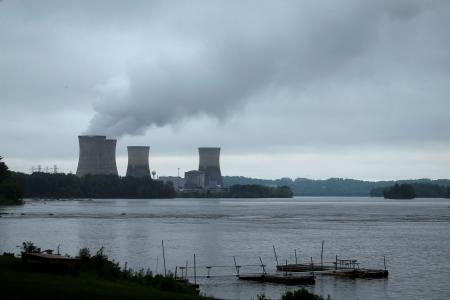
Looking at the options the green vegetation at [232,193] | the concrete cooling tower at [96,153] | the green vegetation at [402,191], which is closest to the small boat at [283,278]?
the concrete cooling tower at [96,153]

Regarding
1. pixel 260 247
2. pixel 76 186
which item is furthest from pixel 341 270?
pixel 76 186

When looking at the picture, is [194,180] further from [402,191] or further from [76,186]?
[402,191]

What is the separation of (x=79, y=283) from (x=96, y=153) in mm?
89558

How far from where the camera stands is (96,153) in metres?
103

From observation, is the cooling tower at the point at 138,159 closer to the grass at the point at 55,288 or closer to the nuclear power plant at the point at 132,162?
the nuclear power plant at the point at 132,162

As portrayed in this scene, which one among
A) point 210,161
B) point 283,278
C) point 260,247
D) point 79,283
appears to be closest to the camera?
point 79,283

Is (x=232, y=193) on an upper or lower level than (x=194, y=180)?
lower

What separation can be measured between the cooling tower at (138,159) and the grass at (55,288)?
106 metres

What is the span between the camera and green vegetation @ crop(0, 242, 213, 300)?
1332cm

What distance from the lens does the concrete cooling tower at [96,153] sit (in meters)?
100

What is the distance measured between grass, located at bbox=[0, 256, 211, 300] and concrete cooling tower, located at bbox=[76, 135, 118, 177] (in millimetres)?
84565

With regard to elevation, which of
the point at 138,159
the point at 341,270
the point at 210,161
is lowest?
the point at 341,270

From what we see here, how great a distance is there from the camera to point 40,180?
465 feet

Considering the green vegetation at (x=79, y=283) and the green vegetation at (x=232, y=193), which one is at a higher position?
the green vegetation at (x=232, y=193)
